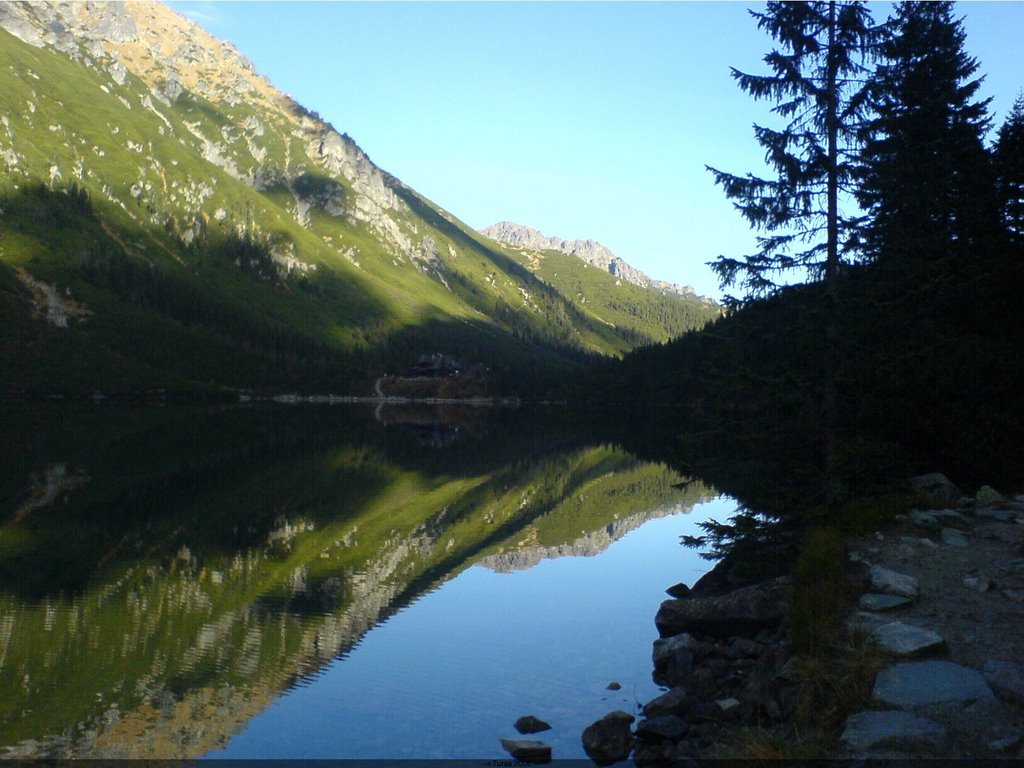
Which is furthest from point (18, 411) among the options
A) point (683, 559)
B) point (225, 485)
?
point (683, 559)

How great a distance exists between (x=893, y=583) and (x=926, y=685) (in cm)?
411

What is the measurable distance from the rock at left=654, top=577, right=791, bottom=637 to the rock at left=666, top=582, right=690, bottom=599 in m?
4.57

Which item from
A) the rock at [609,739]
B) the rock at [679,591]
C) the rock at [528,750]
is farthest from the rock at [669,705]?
the rock at [679,591]

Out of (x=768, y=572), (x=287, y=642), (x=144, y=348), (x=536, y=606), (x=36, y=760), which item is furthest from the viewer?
(x=144, y=348)

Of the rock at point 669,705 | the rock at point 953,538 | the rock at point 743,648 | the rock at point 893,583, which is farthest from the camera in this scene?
the rock at point 953,538

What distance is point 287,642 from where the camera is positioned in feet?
61.6

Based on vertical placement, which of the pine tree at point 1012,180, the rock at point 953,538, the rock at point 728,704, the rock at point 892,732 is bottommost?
the rock at point 728,704

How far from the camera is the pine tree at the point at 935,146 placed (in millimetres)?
31859

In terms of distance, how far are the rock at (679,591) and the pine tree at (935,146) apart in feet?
46.8

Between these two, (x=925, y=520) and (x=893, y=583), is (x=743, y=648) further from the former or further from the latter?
(x=925, y=520)

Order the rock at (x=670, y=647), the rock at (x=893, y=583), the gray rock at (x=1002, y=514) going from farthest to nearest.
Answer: the gray rock at (x=1002, y=514)
the rock at (x=670, y=647)
the rock at (x=893, y=583)

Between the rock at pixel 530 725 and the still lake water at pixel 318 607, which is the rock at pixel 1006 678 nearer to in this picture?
the still lake water at pixel 318 607

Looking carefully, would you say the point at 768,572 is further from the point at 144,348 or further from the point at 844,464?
the point at 144,348

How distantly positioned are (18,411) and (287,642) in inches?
4257
